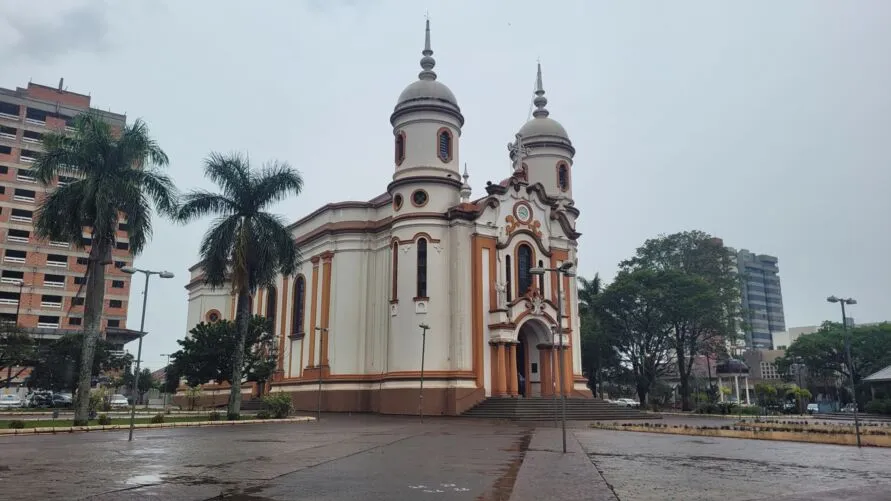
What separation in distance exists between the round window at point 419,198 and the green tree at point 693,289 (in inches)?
866

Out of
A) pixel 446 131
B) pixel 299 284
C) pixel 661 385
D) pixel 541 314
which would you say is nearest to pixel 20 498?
pixel 541 314

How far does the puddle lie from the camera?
33.8ft

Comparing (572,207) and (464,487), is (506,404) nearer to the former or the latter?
(572,207)

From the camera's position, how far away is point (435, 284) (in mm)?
38562

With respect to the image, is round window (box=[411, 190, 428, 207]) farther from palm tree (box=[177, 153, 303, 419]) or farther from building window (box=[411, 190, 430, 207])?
palm tree (box=[177, 153, 303, 419])

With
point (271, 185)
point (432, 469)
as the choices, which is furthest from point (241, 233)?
point (432, 469)

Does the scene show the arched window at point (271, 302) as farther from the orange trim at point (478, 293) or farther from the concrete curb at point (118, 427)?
the concrete curb at point (118, 427)

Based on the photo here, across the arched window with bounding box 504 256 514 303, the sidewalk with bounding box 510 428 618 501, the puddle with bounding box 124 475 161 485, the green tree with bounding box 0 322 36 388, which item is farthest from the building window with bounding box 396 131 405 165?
the puddle with bounding box 124 475 161 485

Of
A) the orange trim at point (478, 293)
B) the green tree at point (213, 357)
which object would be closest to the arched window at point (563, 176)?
the orange trim at point (478, 293)

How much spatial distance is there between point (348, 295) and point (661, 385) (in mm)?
41828

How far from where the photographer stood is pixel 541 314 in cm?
3938

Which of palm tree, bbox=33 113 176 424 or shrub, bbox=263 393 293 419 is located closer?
palm tree, bbox=33 113 176 424

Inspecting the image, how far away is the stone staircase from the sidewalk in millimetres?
17433

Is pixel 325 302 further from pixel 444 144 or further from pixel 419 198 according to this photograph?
pixel 444 144
